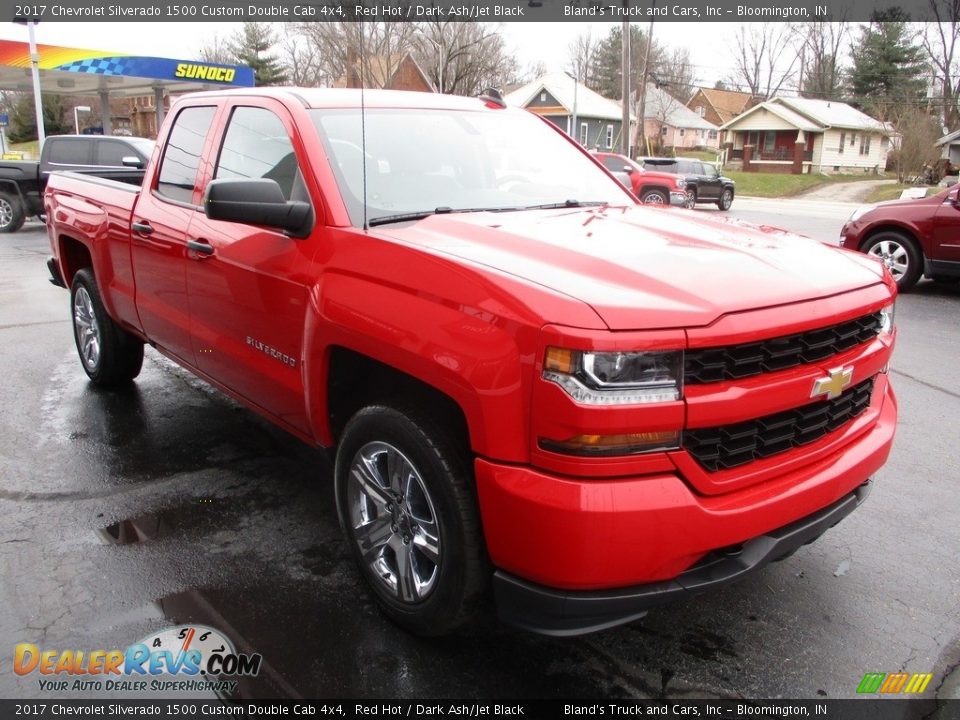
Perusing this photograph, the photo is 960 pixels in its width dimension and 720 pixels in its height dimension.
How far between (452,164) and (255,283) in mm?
1046

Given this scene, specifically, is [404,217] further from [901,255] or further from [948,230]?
[901,255]

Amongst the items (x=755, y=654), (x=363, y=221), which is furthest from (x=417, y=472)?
(x=755, y=654)

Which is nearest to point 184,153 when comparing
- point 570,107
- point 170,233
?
point 170,233

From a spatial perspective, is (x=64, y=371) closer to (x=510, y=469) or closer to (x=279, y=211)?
(x=279, y=211)

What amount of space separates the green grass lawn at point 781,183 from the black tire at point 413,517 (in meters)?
42.7

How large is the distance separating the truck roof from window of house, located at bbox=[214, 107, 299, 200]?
0.11m

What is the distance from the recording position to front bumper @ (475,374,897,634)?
6.90 feet

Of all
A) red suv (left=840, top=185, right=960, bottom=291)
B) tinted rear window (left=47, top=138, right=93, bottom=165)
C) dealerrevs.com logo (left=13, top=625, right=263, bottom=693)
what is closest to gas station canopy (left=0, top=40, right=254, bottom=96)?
tinted rear window (left=47, top=138, right=93, bottom=165)

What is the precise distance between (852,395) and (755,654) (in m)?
1.00

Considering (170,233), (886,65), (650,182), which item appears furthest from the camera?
(886,65)

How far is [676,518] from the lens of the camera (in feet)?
7.03

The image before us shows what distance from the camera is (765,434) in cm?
239

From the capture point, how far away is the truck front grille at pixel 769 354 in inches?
86.2

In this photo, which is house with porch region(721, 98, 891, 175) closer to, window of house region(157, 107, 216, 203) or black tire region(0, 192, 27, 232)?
black tire region(0, 192, 27, 232)
